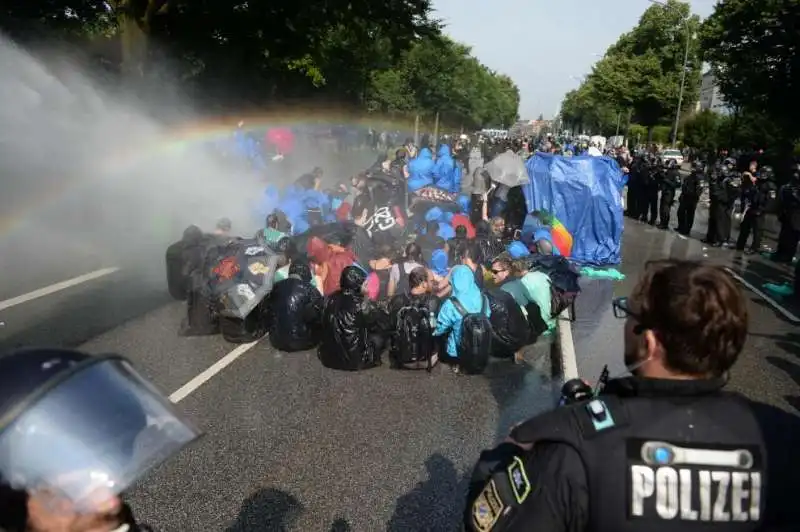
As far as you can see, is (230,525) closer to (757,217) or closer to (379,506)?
(379,506)

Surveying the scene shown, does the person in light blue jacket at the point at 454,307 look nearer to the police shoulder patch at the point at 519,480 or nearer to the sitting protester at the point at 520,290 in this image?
the sitting protester at the point at 520,290

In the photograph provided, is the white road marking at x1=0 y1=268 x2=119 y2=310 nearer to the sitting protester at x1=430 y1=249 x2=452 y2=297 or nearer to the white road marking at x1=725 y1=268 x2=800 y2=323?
the sitting protester at x1=430 y1=249 x2=452 y2=297

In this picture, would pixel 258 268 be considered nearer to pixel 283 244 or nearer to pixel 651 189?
pixel 283 244

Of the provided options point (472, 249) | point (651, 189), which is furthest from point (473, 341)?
point (651, 189)

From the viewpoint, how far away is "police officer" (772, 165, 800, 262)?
11836 millimetres

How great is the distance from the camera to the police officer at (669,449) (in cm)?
150

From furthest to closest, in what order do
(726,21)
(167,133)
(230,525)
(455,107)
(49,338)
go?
(455,107)
(726,21)
(167,133)
(49,338)
(230,525)

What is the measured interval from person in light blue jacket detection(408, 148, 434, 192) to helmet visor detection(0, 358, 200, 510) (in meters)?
10.3

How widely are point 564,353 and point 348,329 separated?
2.29 metres

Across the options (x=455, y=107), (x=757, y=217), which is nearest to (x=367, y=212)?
(x=757, y=217)

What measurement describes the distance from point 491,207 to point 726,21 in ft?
72.3

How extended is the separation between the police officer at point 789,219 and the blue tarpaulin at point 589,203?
2855 mm

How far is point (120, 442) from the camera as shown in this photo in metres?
1.61

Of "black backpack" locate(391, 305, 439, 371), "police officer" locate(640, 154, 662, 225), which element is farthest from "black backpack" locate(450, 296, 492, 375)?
"police officer" locate(640, 154, 662, 225)
